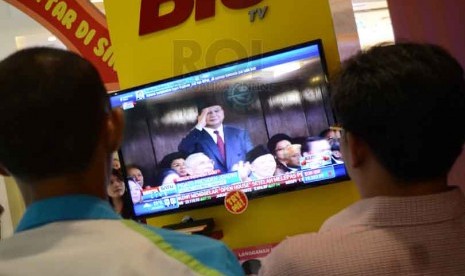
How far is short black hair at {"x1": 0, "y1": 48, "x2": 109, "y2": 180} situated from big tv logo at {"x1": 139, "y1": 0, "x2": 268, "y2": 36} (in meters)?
2.01

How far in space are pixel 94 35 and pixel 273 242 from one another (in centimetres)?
183

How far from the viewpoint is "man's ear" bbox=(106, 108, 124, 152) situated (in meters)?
0.99

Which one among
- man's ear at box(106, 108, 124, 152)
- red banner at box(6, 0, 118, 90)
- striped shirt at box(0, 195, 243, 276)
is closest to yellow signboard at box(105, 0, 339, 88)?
red banner at box(6, 0, 118, 90)

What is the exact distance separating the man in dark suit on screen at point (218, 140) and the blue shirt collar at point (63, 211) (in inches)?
72.2

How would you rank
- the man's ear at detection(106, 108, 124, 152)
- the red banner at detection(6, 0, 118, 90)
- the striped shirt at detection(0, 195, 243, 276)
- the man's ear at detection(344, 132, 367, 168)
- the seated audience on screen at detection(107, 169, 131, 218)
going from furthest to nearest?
the red banner at detection(6, 0, 118, 90) < the seated audience on screen at detection(107, 169, 131, 218) < the man's ear at detection(344, 132, 367, 168) < the man's ear at detection(106, 108, 124, 152) < the striped shirt at detection(0, 195, 243, 276)

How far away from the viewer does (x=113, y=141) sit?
1.00 meters

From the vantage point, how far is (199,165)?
2799 mm

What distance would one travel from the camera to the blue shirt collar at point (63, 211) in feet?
2.90

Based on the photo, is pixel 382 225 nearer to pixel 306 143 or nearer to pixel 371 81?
pixel 371 81

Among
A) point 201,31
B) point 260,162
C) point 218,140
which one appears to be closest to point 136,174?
point 218,140

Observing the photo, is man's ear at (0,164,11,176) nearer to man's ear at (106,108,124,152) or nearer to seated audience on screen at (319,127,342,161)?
man's ear at (106,108,124,152)

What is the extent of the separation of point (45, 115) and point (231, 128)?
186 centimetres

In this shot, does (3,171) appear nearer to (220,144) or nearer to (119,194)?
(220,144)

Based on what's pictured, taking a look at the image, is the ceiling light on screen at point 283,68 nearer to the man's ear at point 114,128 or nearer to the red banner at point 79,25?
the red banner at point 79,25
